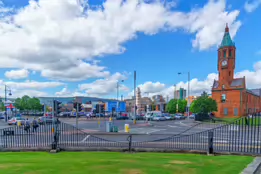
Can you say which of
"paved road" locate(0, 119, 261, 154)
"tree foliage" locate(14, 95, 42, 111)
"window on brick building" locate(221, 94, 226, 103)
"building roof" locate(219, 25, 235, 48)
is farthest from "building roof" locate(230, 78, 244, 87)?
"tree foliage" locate(14, 95, 42, 111)

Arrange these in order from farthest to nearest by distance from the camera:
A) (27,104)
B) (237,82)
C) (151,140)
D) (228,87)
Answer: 1. (27,104)
2. (228,87)
3. (237,82)
4. (151,140)

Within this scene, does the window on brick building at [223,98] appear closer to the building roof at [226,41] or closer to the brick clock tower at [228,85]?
the brick clock tower at [228,85]

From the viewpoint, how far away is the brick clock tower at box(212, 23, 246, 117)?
5747 cm

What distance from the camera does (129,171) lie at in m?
5.59

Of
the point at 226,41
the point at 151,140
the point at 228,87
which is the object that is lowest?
the point at 151,140

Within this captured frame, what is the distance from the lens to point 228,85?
5988cm

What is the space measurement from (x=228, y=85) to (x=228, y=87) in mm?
643

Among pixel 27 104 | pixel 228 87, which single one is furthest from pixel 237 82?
pixel 27 104

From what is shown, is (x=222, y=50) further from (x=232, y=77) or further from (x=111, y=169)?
(x=111, y=169)

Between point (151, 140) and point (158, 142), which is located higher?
point (158, 142)

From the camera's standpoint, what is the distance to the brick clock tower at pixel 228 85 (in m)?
57.5

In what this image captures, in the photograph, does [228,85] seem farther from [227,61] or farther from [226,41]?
[226,41]

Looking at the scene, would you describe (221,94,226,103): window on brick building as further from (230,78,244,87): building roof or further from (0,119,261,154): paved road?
(0,119,261,154): paved road

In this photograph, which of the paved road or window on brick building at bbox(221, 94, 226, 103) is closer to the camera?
the paved road
